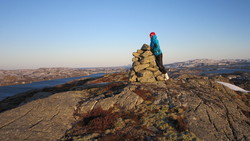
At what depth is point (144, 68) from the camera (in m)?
20.2

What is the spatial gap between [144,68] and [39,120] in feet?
48.4

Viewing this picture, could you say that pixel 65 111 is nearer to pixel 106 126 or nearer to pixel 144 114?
pixel 106 126

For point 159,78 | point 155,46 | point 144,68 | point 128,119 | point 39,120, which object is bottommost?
point 128,119

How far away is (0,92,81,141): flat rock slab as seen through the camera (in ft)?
25.3

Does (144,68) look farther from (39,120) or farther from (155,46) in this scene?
(39,120)

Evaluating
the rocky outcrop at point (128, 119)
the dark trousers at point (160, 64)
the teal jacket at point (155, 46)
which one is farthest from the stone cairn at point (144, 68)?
the rocky outcrop at point (128, 119)

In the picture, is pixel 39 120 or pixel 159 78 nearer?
pixel 39 120

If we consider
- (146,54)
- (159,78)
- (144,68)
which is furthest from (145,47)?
(159,78)

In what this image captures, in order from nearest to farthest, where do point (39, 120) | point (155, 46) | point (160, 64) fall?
point (39, 120) → point (155, 46) → point (160, 64)

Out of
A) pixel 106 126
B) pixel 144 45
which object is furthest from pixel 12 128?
pixel 144 45

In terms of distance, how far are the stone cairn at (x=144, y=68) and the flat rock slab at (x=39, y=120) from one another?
32.0 feet

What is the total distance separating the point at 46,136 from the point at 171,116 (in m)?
8.40

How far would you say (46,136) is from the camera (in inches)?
302

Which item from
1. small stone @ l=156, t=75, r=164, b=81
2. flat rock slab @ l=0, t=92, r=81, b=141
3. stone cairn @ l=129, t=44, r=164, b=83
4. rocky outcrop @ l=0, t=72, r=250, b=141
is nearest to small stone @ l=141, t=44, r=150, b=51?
stone cairn @ l=129, t=44, r=164, b=83
